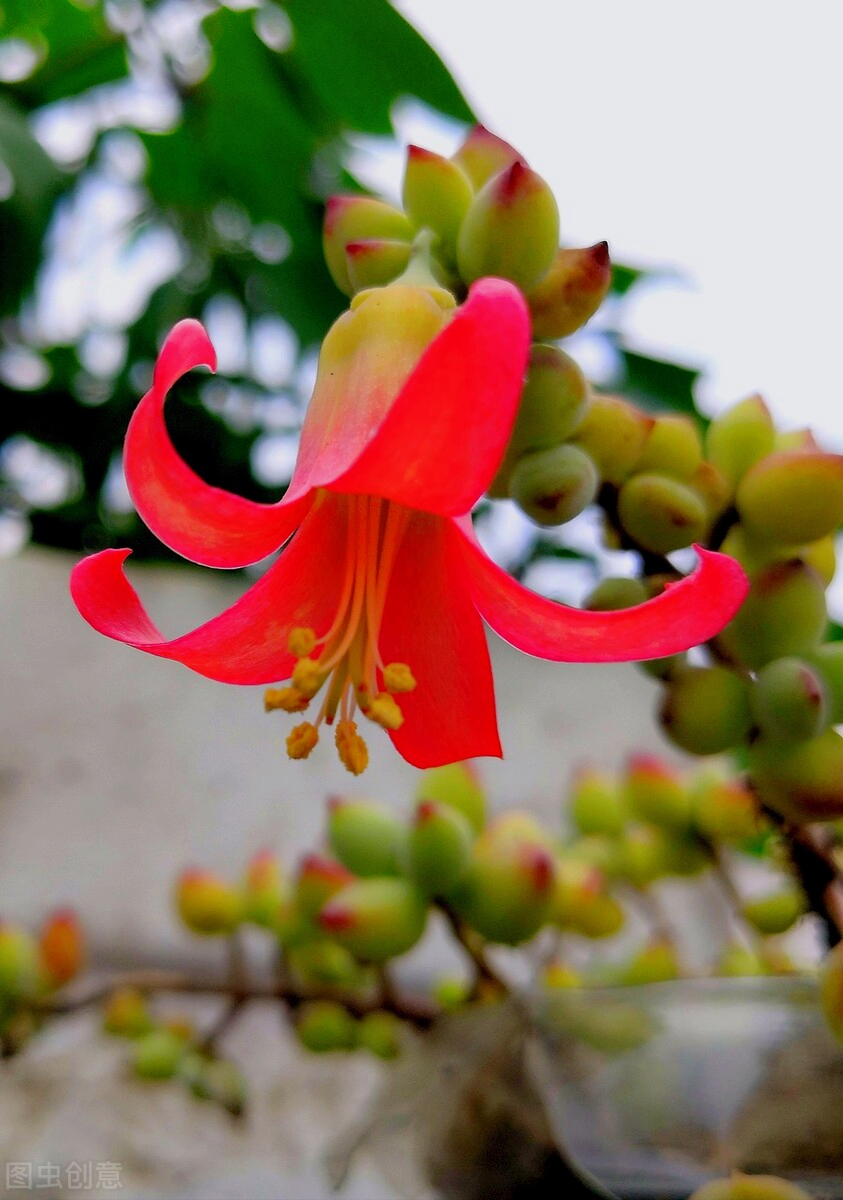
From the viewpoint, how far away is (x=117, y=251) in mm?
914

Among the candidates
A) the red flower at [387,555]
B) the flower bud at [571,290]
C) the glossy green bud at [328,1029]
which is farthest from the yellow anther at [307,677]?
the glossy green bud at [328,1029]

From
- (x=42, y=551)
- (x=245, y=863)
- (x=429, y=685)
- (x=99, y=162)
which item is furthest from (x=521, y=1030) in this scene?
(x=99, y=162)

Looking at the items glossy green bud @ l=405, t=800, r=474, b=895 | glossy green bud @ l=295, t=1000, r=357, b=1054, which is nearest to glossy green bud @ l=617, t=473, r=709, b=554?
glossy green bud @ l=405, t=800, r=474, b=895

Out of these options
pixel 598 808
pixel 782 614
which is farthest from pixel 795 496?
pixel 598 808

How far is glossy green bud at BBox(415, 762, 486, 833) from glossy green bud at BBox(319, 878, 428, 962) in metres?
0.05

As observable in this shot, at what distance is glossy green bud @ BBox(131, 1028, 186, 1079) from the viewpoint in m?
0.45

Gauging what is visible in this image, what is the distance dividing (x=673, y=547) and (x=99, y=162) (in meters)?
0.73

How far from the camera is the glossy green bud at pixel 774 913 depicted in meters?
0.35

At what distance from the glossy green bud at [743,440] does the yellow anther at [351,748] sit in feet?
0.41

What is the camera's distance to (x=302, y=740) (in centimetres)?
26

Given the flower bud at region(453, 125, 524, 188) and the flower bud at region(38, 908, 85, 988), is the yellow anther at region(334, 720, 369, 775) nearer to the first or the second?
the flower bud at region(453, 125, 524, 188)

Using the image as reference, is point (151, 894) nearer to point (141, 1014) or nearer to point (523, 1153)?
point (141, 1014)

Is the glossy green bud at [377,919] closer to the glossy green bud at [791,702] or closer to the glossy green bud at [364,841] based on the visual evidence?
the glossy green bud at [364,841]

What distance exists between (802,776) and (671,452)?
0.09m
